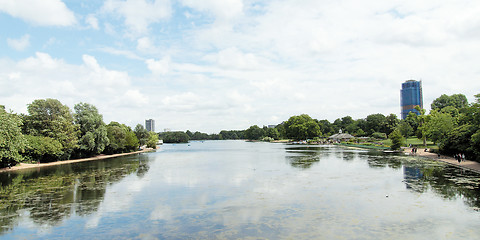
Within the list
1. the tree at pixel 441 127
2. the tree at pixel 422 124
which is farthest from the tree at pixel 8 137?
the tree at pixel 422 124

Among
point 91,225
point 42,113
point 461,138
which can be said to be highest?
point 42,113

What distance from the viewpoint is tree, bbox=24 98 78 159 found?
46.6 metres

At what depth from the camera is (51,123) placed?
47.5m

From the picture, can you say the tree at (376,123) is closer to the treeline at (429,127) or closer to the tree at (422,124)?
the treeline at (429,127)

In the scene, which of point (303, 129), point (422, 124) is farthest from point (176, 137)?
point (422, 124)

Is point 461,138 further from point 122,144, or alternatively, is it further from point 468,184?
point 122,144

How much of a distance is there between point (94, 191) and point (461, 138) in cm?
4254

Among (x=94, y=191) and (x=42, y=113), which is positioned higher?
(x=42, y=113)

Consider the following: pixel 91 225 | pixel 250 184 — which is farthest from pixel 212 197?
pixel 91 225

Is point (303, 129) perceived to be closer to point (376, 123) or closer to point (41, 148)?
point (376, 123)

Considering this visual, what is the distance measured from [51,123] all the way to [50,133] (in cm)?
189

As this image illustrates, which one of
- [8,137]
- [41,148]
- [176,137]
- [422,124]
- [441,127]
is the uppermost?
[422,124]

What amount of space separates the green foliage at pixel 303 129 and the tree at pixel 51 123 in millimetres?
106157

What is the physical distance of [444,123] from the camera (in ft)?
162
